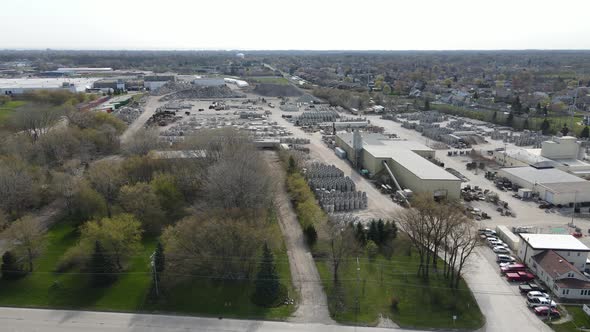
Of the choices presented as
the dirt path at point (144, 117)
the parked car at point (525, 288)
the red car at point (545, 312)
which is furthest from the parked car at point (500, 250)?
the dirt path at point (144, 117)

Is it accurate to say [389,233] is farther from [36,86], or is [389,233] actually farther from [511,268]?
[36,86]

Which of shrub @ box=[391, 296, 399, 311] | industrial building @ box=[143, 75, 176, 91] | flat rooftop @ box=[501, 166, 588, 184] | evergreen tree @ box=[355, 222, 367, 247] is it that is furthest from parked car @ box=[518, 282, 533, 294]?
industrial building @ box=[143, 75, 176, 91]

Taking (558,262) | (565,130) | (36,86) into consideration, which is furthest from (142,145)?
(36,86)

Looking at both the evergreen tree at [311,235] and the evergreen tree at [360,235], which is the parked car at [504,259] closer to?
the evergreen tree at [360,235]

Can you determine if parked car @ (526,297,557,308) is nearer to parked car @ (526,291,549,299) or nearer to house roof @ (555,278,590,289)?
parked car @ (526,291,549,299)

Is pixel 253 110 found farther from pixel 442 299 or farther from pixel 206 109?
pixel 442 299

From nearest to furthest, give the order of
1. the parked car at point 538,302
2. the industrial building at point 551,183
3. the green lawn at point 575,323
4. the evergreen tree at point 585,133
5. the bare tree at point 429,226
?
1. the green lawn at point 575,323
2. the parked car at point 538,302
3. the bare tree at point 429,226
4. the industrial building at point 551,183
5. the evergreen tree at point 585,133

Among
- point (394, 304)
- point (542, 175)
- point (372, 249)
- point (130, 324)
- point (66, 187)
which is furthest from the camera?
point (542, 175)

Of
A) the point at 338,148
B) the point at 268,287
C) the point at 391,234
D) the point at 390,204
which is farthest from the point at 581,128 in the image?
the point at 268,287
